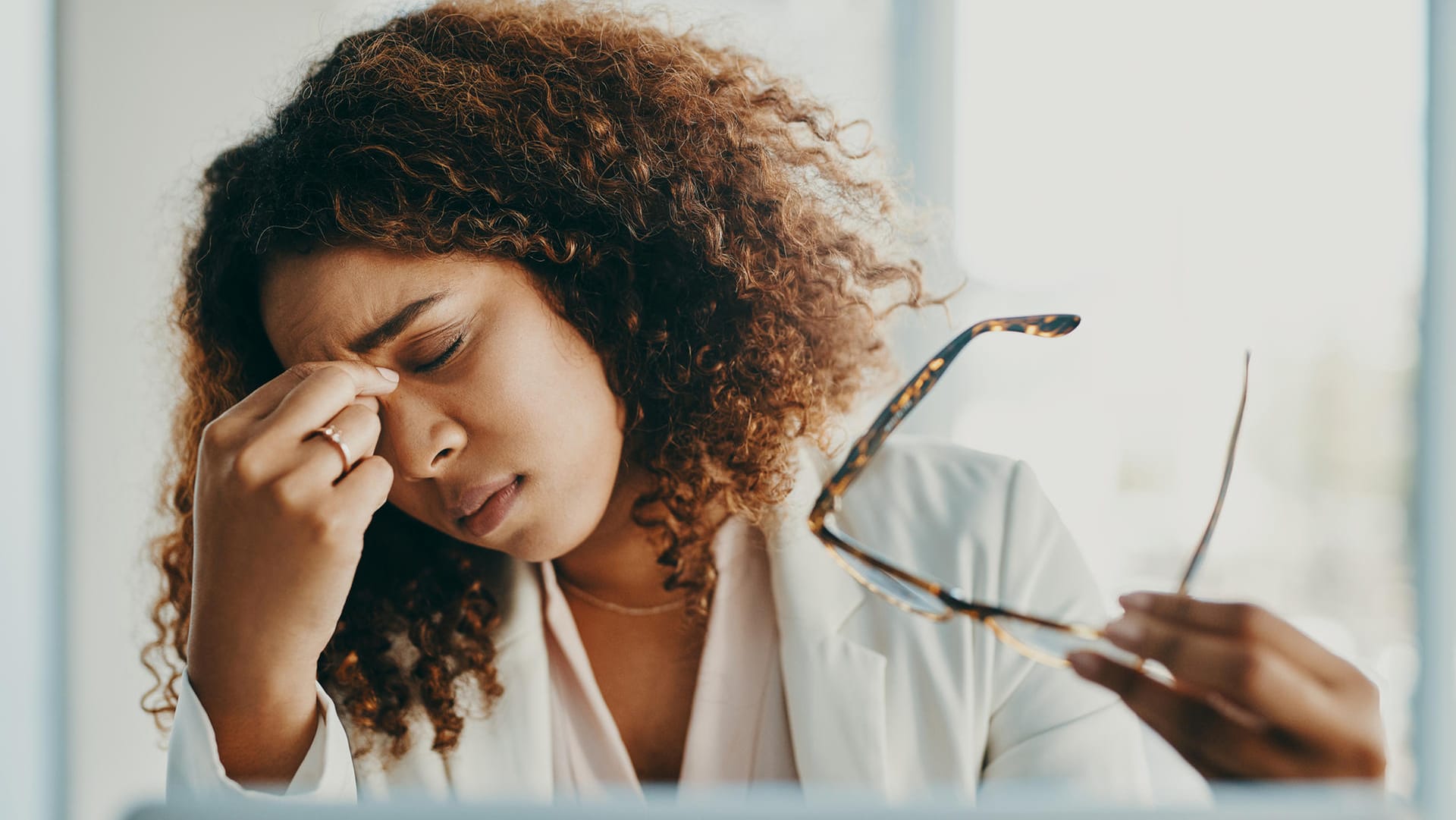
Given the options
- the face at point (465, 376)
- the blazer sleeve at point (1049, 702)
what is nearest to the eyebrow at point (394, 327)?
the face at point (465, 376)

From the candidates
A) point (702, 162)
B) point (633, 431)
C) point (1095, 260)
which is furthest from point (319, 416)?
point (1095, 260)

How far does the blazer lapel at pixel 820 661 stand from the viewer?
2.66 feet

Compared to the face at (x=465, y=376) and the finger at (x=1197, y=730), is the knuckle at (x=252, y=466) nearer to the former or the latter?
the face at (x=465, y=376)

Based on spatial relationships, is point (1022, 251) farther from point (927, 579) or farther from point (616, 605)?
point (616, 605)

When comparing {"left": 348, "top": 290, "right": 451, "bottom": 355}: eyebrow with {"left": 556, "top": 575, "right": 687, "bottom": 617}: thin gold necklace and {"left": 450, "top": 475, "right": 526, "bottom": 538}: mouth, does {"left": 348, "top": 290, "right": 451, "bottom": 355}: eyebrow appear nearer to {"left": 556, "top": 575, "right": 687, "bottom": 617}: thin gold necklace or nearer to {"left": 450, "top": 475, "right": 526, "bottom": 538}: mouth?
{"left": 450, "top": 475, "right": 526, "bottom": 538}: mouth

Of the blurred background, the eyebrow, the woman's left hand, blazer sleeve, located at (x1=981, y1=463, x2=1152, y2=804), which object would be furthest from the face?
the woman's left hand

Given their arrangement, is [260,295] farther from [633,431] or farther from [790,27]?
[790,27]

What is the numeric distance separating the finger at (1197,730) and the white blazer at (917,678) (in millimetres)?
38

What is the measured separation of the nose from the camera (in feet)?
2.50

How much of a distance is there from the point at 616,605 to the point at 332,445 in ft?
0.89

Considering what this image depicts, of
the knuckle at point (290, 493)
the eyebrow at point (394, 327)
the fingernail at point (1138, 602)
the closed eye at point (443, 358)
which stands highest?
the eyebrow at point (394, 327)

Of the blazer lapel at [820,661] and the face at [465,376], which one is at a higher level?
the face at [465,376]

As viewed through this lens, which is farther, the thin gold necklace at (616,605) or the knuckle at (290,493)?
the thin gold necklace at (616,605)

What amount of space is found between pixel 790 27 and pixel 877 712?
23.1 inches
